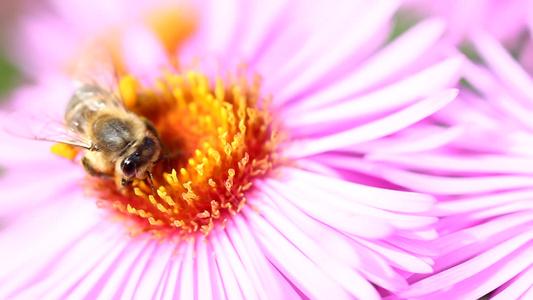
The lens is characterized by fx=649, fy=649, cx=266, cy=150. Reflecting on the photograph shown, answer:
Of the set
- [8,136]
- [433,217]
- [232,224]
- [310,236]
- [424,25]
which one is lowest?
[433,217]

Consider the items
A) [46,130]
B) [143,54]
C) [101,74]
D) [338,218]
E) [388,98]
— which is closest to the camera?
[338,218]

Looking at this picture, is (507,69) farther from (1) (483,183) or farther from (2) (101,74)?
(2) (101,74)

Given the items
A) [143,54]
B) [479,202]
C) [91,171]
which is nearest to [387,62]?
[479,202]

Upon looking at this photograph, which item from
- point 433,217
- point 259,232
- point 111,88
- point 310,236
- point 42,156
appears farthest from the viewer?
point 42,156

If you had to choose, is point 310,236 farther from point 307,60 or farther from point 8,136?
point 8,136

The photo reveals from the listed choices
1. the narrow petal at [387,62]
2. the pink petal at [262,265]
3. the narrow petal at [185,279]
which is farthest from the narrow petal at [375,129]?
the narrow petal at [185,279]

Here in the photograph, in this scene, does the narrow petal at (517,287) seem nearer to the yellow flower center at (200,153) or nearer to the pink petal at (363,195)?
the pink petal at (363,195)

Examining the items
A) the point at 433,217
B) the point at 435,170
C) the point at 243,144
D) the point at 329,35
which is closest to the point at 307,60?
the point at 329,35
